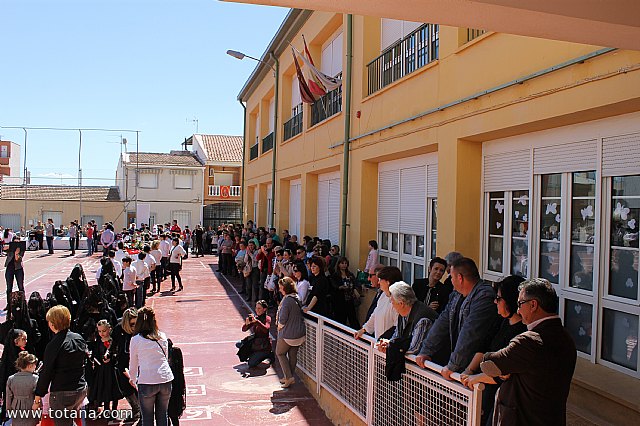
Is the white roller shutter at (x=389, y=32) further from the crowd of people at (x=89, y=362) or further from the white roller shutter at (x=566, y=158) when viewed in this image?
the crowd of people at (x=89, y=362)

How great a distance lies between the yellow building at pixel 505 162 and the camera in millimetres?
6152

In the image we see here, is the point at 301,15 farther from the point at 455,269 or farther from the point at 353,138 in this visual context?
the point at 455,269

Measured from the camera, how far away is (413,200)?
11617 millimetres

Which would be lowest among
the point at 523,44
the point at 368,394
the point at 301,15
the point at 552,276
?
the point at 368,394

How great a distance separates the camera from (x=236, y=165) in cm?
5041

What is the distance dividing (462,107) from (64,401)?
655 centimetres

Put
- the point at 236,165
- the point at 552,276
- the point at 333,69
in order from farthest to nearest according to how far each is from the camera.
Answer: the point at 236,165, the point at 333,69, the point at 552,276

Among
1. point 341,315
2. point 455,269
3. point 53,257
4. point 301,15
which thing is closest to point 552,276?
point 455,269

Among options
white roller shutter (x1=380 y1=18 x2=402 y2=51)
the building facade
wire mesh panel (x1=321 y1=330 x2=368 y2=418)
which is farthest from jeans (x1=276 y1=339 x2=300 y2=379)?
the building facade

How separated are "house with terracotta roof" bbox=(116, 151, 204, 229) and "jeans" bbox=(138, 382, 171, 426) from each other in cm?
4093

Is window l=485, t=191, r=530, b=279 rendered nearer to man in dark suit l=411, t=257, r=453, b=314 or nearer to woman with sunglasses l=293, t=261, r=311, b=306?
man in dark suit l=411, t=257, r=453, b=314

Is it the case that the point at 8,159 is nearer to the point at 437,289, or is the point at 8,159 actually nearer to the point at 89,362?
the point at 89,362

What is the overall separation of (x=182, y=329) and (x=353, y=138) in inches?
226

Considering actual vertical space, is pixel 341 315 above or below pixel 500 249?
below
